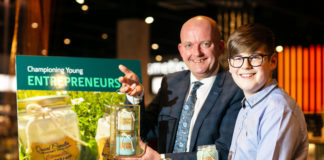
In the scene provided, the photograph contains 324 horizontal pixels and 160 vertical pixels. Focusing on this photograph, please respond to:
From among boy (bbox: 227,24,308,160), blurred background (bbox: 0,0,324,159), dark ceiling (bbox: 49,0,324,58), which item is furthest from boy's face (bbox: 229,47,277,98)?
dark ceiling (bbox: 49,0,324,58)

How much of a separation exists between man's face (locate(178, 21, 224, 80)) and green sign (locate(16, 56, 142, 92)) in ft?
0.93

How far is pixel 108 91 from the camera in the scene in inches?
80.5

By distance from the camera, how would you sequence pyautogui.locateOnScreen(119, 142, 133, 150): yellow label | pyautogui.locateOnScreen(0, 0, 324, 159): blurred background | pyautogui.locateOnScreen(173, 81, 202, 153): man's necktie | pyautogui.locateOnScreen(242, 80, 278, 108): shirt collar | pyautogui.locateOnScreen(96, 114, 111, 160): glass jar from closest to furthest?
1. pyautogui.locateOnScreen(242, 80, 278, 108): shirt collar
2. pyautogui.locateOnScreen(119, 142, 133, 150): yellow label
3. pyautogui.locateOnScreen(96, 114, 111, 160): glass jar
4. pyautogui.locateOnScreen(173, 81, 202, 153): man's necktie
5. pyautogui.locateOnScreen(0, 0, 324, 159): blurred background

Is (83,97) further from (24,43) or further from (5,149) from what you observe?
(5,149)

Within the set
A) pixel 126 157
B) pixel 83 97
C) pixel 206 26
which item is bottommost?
pixel 126 157

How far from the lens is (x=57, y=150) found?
1.92 meters

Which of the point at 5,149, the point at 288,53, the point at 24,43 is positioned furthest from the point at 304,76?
the point at 24,43

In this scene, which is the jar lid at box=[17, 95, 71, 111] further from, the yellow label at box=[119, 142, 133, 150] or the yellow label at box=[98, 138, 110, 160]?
the yellow label at box=[119, 142, 133, 150]

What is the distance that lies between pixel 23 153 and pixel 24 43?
3.79ft

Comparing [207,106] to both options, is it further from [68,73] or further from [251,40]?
[68,73]

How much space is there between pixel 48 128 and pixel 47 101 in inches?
5.1

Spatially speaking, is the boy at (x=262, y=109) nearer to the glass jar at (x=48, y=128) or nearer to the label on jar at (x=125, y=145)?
the label on jar at (x=125, y=145)

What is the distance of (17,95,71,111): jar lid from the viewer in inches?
73.4

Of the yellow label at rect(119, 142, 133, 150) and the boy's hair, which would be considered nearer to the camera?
the boy's hair
